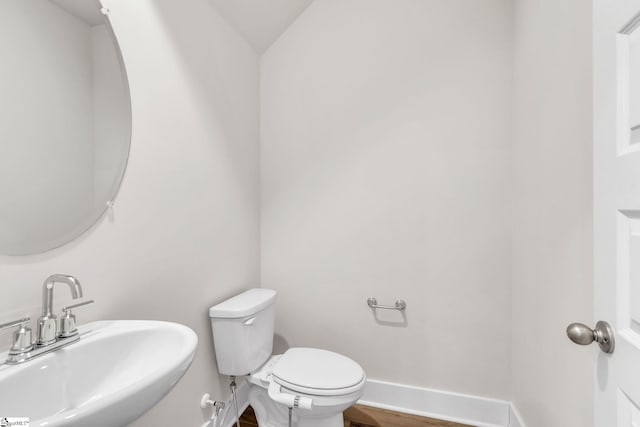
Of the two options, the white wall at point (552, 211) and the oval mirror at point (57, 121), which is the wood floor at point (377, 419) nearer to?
the white wall at point (552, 211)

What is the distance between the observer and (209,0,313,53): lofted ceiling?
1632mm

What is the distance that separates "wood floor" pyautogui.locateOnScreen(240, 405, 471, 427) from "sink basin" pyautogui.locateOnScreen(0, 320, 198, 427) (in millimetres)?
1073

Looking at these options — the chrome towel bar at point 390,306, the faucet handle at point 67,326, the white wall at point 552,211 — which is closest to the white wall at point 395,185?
the chrome towel bar at point 390,306

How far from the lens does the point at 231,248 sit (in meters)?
1.68

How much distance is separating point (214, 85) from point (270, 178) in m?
0.64

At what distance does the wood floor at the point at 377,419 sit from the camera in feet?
5.44

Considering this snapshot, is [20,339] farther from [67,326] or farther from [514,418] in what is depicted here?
[514,418]

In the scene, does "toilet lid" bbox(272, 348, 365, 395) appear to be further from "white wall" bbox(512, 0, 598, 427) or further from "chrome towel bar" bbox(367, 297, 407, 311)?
"white wall" bbox(512, 0, 598, 427)

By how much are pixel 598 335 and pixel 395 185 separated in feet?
4.09

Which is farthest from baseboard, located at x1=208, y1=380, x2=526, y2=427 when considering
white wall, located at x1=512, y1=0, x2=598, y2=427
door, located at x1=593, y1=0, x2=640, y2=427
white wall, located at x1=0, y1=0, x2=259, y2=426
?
door, located at x1=593, y1=0, x2=640, y2=427

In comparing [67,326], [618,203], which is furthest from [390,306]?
[67,326]

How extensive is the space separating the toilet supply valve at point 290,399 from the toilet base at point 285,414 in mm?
50

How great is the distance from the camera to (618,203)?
1.82 feet

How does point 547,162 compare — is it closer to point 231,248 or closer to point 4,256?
point 231,248
